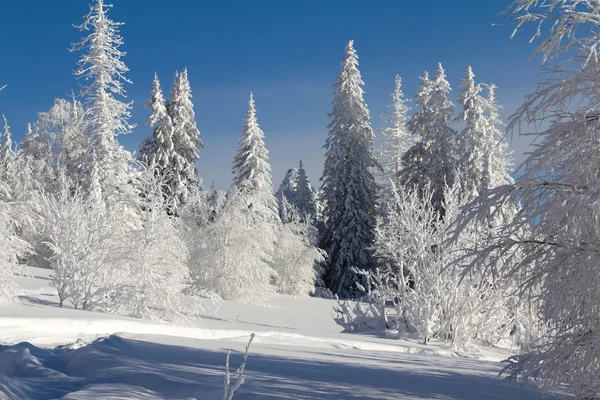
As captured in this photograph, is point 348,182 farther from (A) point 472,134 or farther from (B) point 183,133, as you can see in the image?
(B) point 183,133

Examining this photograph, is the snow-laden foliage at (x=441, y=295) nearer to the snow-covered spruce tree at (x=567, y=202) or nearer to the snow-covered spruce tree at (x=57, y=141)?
the snow-covered spruce tree at (x=567, y=202)

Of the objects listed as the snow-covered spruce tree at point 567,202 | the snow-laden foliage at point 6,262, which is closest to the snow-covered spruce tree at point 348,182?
the snow-laden foliage at point 6,262

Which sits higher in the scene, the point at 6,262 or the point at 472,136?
the point at 472,136

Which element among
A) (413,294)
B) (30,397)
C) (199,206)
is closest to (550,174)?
(30,397)

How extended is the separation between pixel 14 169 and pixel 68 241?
21.0 m

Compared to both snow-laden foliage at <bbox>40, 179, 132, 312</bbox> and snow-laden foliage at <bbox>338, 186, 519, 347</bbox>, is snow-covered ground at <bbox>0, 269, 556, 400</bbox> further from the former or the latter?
snow-laden foliage at <bbox>40, 179, 132, 312</bbox>

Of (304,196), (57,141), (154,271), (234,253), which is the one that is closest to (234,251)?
(234,253)

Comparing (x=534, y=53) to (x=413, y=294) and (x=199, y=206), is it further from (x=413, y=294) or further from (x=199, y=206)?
(x=199, y=206)

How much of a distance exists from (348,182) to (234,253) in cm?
1012

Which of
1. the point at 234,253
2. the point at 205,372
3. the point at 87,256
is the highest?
the point at 234,253

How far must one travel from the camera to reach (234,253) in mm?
21344

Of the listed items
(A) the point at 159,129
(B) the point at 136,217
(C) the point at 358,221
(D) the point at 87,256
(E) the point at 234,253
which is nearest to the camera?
(D) the point at 87,256

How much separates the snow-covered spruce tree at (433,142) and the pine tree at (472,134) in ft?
2.36

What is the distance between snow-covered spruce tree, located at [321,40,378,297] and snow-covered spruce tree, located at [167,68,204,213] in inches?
317
